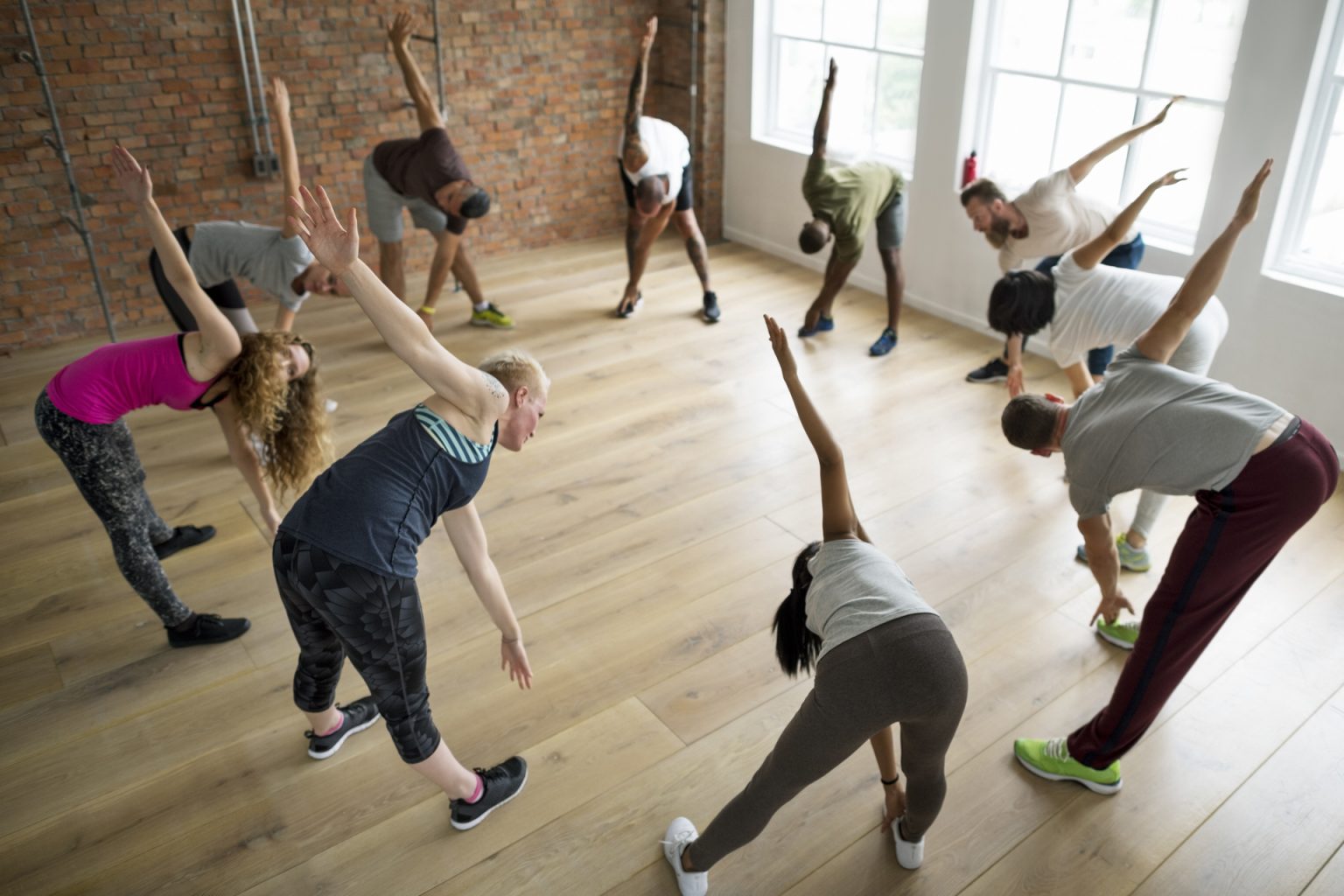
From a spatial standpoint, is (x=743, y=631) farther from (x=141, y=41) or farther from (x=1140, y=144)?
(x=141, y=41)

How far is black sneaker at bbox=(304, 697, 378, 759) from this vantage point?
277 centimetres

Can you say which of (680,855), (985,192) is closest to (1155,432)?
(680,855)

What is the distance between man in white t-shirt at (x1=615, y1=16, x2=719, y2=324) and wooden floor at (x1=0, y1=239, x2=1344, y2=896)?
1177mm

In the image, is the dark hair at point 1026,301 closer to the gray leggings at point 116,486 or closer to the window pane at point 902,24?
the window pane at point 902,24

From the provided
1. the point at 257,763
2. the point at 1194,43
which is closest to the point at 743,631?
the point at 257,763

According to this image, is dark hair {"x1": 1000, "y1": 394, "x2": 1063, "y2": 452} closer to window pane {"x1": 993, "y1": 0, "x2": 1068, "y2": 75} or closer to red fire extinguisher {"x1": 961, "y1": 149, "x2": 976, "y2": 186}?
red fire extinguisher {"x1": 961, "y1": 149, "x2": 976, "y2": 186}

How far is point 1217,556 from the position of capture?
2277 mm

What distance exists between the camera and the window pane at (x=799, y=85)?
625 centimetres

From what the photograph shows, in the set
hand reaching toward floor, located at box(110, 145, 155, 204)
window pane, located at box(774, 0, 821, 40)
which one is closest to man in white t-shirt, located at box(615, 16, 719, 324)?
window pane, located at box(774, 0, 821, 40)

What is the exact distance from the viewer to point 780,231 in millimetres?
6676

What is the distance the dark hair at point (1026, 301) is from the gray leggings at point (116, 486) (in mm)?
2893

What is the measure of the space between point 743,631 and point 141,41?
14.6 feet

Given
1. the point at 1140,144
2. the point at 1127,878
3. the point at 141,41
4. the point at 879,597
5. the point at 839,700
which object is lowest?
the point at 1127,878

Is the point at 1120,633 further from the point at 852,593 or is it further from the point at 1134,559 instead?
the point at 852,593
